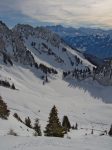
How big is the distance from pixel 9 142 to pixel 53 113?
37342 mm

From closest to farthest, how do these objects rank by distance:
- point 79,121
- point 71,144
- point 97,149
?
point 97,149, point 71,144, point 79,121

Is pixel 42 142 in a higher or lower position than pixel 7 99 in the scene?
higher

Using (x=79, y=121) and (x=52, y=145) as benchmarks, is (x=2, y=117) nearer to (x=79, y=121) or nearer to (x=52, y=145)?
(x=52, y=145)

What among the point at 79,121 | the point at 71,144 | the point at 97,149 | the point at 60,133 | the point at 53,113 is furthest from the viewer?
the point at 79,121

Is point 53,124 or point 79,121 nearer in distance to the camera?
point 53,124

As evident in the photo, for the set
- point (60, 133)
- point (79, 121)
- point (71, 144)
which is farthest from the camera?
point (79, 121)

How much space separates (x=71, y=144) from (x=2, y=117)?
3354 cm

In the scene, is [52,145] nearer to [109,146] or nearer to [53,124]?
[109,146]

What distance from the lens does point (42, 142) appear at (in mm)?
36844

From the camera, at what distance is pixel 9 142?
1475 inches

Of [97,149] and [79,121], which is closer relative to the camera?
[97,149]

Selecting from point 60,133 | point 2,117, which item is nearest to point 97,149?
point 60,133

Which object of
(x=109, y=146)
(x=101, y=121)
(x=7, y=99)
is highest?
(x=109, y=146)

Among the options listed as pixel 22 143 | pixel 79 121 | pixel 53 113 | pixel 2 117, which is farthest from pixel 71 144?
pixel 79 121
